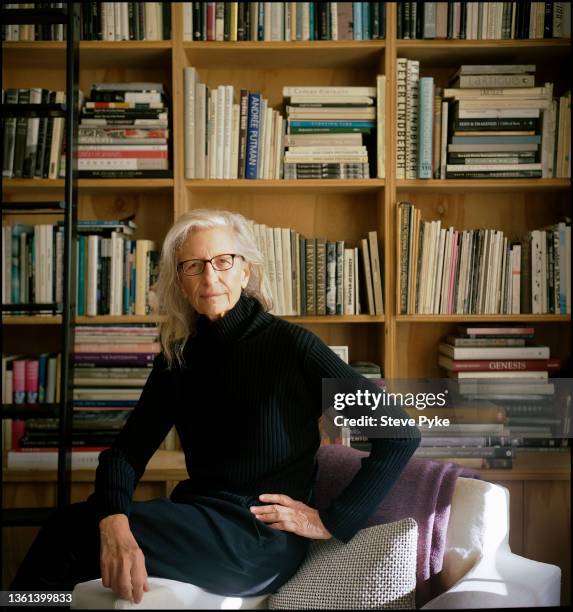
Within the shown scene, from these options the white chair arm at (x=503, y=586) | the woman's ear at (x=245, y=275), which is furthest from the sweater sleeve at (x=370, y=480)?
the woman's ear at (x=245, y=275)

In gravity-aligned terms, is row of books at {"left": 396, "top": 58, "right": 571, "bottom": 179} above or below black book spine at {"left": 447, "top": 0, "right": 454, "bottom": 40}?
below

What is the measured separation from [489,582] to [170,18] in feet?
6.21

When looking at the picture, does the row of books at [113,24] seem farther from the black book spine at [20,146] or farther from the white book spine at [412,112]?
the white book spine at [412,112]

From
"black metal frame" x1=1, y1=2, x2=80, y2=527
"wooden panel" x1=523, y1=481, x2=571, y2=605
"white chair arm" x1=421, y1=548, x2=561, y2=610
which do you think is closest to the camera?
"white chair arm" x1=421, y1=548, x2=561, y2=610

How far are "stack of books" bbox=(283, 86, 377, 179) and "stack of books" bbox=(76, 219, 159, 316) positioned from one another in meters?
0.58

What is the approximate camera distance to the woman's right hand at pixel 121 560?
110 centimetres

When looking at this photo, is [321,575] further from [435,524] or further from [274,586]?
[435,524]

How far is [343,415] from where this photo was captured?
4.14 ft

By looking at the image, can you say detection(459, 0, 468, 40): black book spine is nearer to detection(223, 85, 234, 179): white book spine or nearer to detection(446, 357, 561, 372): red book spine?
detection(223, 85, 234, 179): white book spine

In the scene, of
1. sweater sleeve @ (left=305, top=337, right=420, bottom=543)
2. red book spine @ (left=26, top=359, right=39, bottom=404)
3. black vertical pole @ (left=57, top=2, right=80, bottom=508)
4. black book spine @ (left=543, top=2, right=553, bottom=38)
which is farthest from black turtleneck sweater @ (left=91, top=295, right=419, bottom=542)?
black book spine @ (left=543, top=2, right=553, bottom=38)

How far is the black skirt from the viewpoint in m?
1.17

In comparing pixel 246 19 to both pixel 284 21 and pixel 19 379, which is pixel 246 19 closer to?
pixel 284 21

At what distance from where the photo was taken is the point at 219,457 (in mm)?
1277

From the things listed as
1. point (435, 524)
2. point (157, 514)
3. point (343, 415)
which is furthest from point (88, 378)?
point (435, 524)
